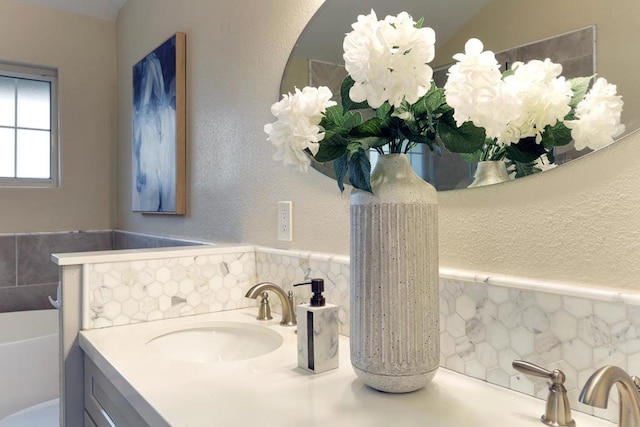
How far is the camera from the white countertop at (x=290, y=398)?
2.30ft

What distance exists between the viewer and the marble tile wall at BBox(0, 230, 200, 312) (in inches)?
101

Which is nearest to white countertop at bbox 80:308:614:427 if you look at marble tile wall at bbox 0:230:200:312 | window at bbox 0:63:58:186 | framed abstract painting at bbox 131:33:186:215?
framed abstract painting at bbox 131:33:186:215

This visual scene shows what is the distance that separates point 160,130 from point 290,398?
5.27ft

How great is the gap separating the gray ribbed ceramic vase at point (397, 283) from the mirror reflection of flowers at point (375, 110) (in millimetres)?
55

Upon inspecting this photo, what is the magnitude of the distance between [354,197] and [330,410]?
336mm

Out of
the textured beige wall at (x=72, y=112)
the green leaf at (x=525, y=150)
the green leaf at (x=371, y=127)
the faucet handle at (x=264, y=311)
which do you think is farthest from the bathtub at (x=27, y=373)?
the green leaf at (x=525, y=150)

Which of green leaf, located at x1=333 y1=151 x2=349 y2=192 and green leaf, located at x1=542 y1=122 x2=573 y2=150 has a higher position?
green leaf, located at x1=542 y1=122 x2=573 y2=150

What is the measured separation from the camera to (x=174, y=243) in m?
1.98

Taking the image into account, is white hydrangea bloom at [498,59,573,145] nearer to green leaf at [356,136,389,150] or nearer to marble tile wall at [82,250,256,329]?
green leaf at [356,136,389,150]

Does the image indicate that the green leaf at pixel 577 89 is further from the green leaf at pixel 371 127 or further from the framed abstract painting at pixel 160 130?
the framed abstract painting at pixel 160 130

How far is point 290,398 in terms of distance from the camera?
79 cm

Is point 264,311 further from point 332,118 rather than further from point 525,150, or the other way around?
point 525,150

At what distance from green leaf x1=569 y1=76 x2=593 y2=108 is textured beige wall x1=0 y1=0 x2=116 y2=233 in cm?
265

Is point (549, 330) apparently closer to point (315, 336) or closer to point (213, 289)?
point (315, 336)
